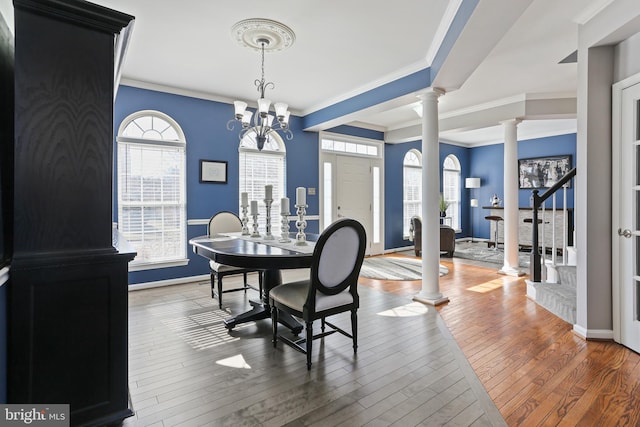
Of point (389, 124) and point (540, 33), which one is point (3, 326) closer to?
point (540, 33)

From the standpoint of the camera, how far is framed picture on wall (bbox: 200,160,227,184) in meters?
4.77

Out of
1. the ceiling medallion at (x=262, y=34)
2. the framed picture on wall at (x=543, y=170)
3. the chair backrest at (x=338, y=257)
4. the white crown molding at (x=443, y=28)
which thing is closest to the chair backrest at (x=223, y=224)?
the ceiling medallion at (x=262, y=34)

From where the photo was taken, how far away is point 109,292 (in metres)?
1.65

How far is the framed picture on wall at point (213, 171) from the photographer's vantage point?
477 centimetres

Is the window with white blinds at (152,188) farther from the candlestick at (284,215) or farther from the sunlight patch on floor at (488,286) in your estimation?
the sunlight patch on floor at (488,286)

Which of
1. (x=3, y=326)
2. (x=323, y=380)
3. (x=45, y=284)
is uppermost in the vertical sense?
(x=45, y=284)

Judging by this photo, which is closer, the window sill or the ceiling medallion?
the ceiling medallion

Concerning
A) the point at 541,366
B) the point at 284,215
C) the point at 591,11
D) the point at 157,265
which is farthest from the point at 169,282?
the point at 591,11

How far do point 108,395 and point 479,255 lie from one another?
6843 mm

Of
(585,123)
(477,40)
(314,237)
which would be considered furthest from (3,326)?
(585,123)

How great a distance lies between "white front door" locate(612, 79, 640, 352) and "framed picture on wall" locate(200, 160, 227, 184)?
14.4 feet

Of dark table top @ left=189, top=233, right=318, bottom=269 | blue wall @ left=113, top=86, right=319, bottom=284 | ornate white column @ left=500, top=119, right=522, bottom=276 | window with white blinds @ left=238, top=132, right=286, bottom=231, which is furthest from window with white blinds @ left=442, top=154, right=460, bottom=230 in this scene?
dark table top @ left=189, top=233, right=318, bottom=269

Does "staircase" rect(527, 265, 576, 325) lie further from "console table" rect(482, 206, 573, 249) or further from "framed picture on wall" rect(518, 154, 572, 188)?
"framed picture on wall" rect(518, 154, 572, 188)

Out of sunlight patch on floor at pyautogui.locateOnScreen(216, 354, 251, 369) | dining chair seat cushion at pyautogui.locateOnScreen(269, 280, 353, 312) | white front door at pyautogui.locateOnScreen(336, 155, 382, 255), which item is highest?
white front door at pyautogui.locateOnScreen(336, 155, 382, 255)
